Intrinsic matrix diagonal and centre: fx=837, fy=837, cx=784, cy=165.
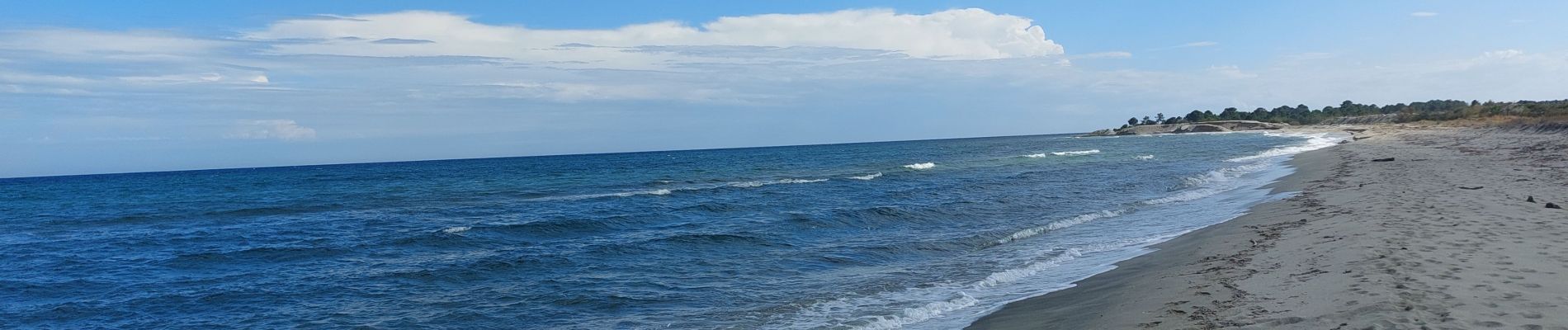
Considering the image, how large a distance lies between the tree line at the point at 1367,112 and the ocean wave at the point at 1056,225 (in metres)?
56.9

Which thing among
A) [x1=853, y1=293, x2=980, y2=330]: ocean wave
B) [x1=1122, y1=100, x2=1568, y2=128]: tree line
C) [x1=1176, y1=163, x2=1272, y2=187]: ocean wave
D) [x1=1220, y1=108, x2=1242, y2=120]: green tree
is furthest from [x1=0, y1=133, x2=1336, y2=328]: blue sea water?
[x1=1220, y1=108, x2=1242, y2=120]: green tree

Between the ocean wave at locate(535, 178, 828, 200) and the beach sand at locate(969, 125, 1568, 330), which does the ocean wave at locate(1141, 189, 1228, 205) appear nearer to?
the beach sand at locate(969, 125, 1568, 330)

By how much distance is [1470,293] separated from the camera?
23.1 ft

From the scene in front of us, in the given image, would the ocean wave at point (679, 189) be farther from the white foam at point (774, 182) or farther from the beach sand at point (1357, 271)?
the beach sand at point (1357, 271)

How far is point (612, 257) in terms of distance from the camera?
15.4 m

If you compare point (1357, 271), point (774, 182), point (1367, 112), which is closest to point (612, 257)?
point (1357, 271)

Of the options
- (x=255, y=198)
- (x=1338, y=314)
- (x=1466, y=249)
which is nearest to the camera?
(x=1338, y=314)

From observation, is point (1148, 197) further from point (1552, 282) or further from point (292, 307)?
point (292, 307)

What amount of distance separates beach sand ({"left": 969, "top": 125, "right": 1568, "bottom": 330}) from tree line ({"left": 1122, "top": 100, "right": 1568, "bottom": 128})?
58526 mm

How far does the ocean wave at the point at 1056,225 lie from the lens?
643 inches

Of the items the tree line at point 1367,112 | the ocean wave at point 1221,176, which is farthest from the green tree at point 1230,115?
the ocean wave at point 1221,176

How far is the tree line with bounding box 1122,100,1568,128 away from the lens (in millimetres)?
71812

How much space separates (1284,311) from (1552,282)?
231 cm

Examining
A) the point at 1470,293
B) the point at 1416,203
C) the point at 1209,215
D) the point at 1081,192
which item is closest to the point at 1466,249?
the point at 1470,293
